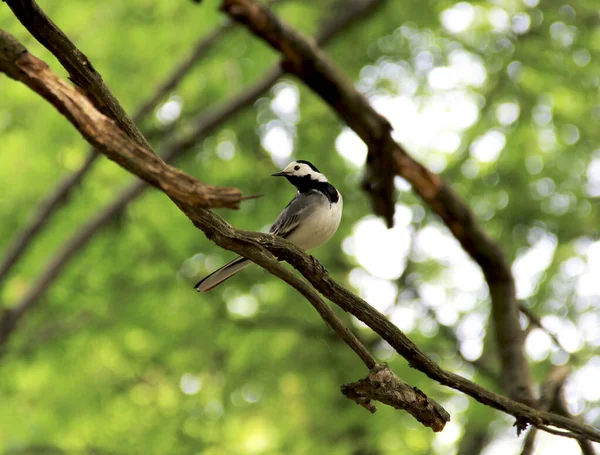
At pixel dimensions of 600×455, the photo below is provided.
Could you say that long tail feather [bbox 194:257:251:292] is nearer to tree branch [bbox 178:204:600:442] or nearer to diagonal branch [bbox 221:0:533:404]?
tree branch [bbox 178:204:600:442]

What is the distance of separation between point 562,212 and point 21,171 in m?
7.53

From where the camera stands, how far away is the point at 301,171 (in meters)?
5.89

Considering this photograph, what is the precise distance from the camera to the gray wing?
5.20 meters

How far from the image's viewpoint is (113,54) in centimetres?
916

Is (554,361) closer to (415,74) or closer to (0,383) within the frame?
(415,74)

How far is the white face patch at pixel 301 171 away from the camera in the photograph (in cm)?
582

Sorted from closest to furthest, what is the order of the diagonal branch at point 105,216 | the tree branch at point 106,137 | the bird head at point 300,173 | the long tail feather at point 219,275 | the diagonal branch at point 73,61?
1. the tree branch at point 106,137
2. the diagonal branch at point 73,61
3. the long tail feather at point 219,275
4. the bird head at point 300,173
5. the diagonal branch at point 105,216

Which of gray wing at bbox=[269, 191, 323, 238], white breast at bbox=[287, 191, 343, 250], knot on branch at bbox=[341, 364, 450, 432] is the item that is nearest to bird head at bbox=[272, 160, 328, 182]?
gray wing at bbox=[269, 191, 323, 238]

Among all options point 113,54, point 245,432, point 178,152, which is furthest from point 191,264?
point 113,54

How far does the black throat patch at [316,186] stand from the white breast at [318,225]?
0.15 metres

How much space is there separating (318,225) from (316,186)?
66 centimetres

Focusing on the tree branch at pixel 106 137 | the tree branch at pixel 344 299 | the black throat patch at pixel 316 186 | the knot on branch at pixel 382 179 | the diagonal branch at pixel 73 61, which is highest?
the knot on branch at pixel 382 179

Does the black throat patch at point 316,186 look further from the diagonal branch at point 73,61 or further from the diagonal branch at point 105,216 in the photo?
the diagonal branch at point 73,61

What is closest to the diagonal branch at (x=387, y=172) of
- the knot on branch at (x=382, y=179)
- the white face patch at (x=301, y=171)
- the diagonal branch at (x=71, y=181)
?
the knot on branch at (x=382, y=179)
